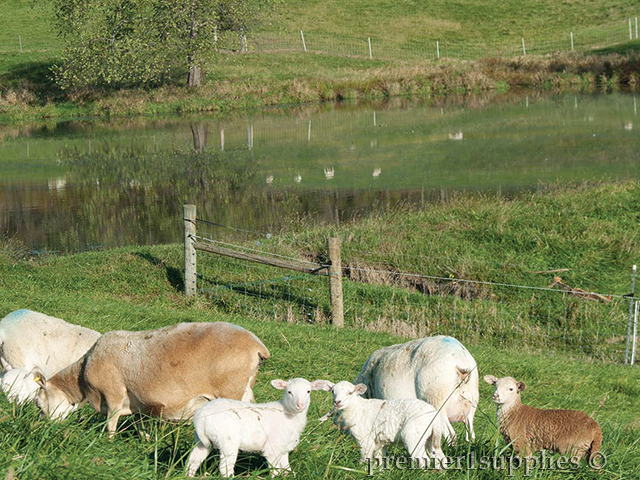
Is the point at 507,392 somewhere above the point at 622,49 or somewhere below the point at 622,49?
below

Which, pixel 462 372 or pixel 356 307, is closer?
pixel 462 372

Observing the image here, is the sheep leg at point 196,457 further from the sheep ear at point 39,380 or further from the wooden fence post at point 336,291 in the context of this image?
the wooden fence post at point 336,291

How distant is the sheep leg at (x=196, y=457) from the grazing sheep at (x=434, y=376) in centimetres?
244

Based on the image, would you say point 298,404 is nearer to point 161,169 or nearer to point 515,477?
point 515,477

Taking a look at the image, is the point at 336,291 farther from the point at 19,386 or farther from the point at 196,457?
the point at 196,457

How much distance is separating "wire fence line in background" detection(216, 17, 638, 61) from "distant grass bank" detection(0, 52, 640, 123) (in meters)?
5.16

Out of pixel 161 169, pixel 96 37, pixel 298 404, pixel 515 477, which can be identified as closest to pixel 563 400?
pixel 515 477

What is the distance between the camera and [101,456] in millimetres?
4746

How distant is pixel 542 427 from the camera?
19.7ft

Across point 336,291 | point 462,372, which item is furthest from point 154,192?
point 462,372

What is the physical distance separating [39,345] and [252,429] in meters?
3.84

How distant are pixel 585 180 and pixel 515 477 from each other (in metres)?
17.8

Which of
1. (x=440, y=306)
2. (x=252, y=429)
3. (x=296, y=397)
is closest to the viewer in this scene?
(x=252, y=429)

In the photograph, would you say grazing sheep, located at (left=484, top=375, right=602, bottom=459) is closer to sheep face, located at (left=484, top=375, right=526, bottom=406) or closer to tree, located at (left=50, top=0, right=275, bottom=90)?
sheep face, located at (left=484, top=375, right=526, bottom=406)
